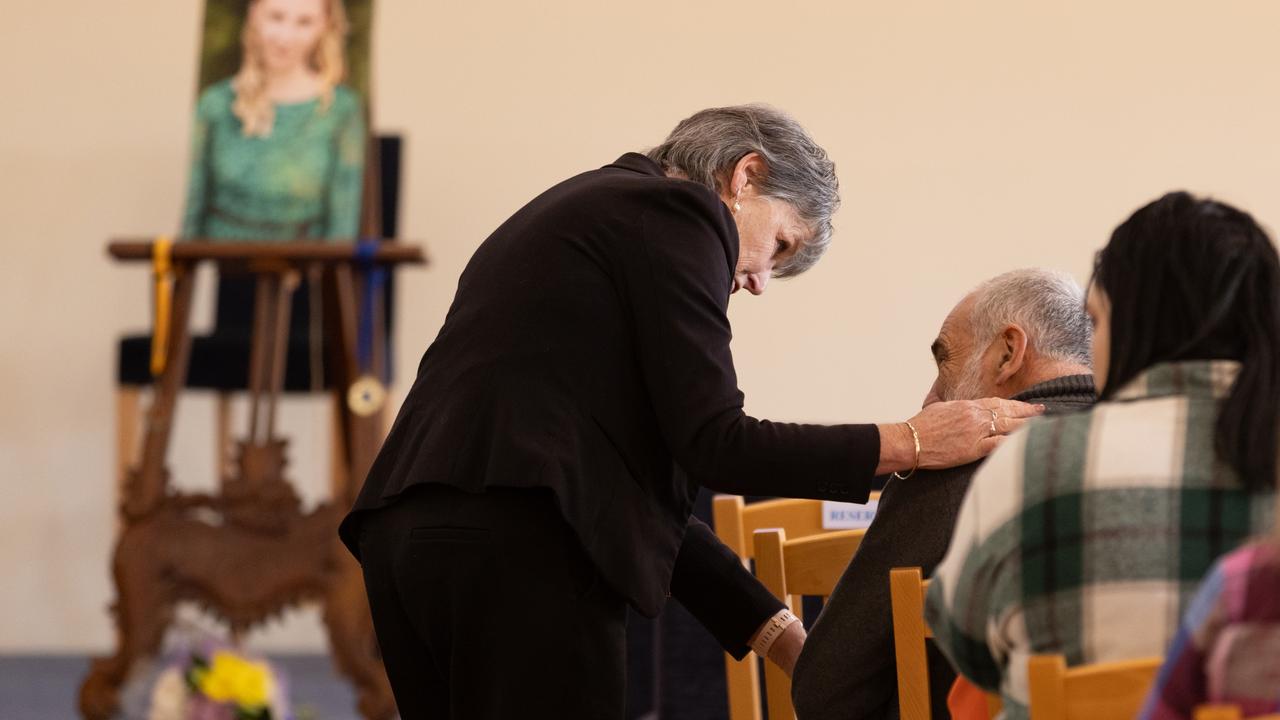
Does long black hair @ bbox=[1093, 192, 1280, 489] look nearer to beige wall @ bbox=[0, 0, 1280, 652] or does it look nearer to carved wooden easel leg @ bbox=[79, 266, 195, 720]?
carved wooden easel leg @ bbox=[79, 266, 195, 720]

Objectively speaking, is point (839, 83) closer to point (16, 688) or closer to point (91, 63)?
point (91, 63)

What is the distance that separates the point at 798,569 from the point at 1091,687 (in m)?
0.82

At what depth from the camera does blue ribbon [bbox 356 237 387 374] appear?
3680 mm

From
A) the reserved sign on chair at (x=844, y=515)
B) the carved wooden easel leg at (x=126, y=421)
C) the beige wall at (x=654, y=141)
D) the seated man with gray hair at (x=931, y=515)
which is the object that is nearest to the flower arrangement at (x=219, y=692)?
the reserved sign on chair at (x=844, y=515)

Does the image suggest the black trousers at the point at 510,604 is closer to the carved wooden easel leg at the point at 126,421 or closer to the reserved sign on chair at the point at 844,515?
the reserved sign on chair at the point at 844,515

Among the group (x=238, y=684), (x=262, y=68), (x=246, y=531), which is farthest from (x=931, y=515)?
(x=262, y=68)

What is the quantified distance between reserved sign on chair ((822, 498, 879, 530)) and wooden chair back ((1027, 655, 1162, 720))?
42.0 inches

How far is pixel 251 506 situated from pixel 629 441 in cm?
232

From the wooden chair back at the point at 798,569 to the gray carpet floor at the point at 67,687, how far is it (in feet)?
7.05

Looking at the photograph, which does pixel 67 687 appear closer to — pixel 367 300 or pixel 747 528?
pixel 367 300

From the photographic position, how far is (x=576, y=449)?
1550 millimetres

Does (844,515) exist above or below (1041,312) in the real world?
below

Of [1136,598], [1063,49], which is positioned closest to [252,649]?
[1063,49]

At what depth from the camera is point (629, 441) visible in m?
1.59
